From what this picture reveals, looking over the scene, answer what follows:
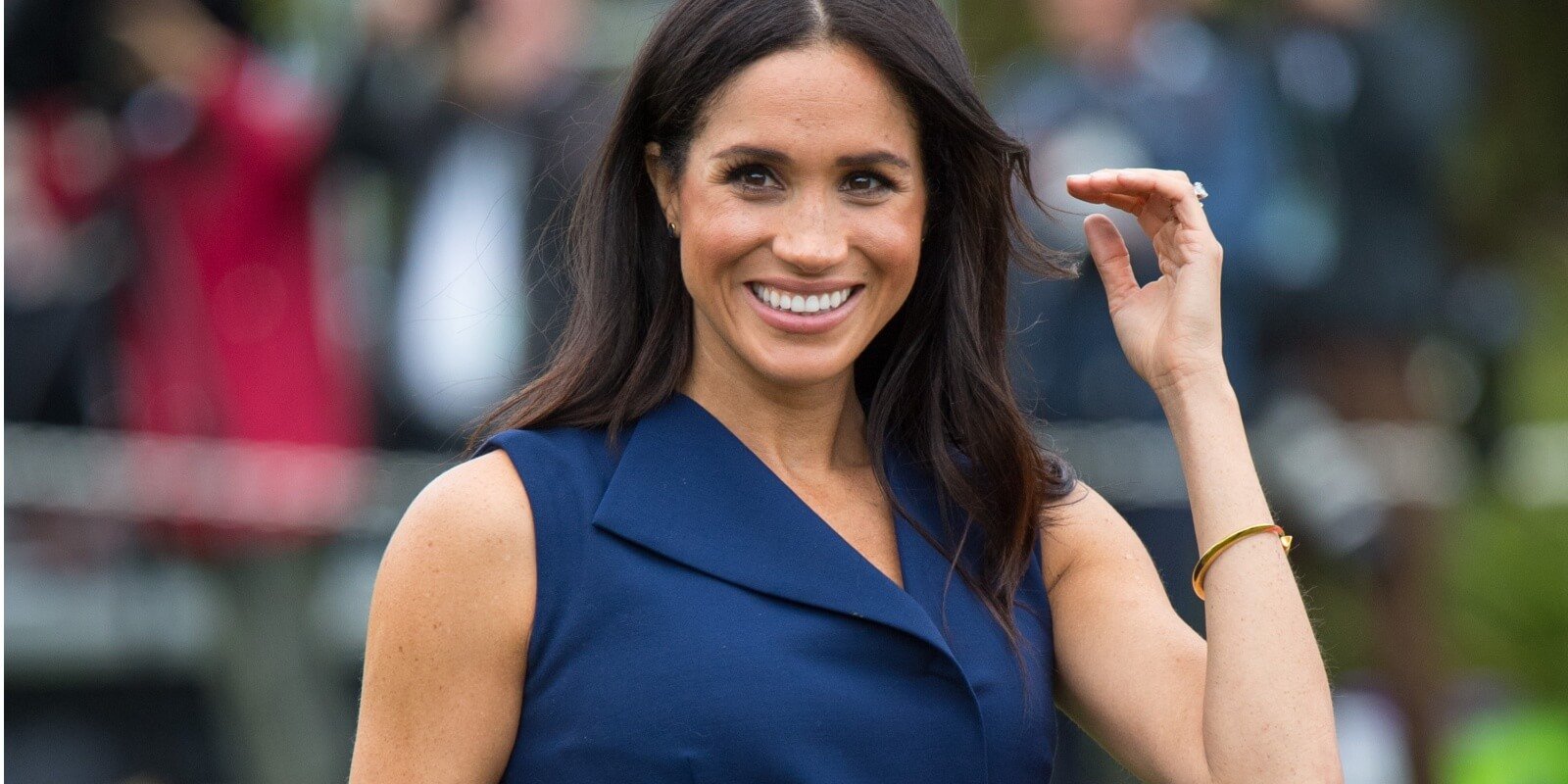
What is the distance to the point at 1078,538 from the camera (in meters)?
2.89

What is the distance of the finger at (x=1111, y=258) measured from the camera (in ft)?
9.62

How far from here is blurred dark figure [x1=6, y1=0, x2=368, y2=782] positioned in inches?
244

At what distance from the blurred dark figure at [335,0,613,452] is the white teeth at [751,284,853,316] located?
3507 mm

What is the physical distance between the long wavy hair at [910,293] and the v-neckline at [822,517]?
0.11ft

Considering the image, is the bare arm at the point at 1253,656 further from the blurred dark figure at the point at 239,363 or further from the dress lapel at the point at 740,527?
the blurred dark figure at the point at 239,363

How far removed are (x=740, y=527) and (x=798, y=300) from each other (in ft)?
0.89

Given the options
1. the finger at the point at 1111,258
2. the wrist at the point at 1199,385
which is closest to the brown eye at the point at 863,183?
the finger at the point at 1111,258

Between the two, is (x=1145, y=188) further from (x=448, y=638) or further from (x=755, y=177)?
(x=448, y=638)

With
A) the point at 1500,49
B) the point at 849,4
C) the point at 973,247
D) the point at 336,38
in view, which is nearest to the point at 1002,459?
the point at 973,247

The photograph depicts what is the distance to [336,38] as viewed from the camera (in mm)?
6559

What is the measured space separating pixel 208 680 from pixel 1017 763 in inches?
159

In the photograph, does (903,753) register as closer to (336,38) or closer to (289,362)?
(289,362)

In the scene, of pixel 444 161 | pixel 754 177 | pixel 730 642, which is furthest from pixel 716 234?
pixel 444 161

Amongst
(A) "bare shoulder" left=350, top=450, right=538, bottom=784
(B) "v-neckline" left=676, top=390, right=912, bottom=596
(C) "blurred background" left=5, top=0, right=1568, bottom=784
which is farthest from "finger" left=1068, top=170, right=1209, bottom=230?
(C) "blurred background" left=5, top=0, right=1568, bottom=784
